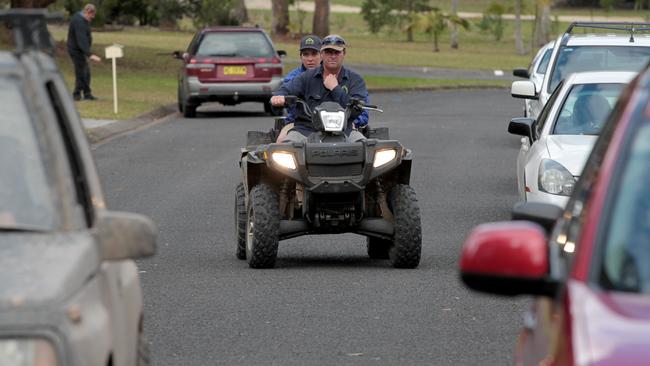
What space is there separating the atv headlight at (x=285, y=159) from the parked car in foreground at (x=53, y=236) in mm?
6241

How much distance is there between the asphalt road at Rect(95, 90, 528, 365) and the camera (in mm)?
9766

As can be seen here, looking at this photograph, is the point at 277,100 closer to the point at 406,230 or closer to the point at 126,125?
the point at 406,230

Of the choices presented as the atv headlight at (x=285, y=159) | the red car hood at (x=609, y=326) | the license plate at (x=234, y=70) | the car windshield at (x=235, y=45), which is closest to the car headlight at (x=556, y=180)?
the atv headlight at (x=285, y=159)

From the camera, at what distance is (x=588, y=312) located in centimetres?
460

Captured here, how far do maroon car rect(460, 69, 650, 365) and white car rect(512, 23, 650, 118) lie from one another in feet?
49.8

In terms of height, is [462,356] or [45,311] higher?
[45,311]

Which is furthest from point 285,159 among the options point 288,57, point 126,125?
point 288,57

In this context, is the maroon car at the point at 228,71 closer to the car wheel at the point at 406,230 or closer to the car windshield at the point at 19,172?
the car wheel at the point at 406,230

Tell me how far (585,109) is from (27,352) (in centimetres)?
1046

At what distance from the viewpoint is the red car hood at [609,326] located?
14.3ft

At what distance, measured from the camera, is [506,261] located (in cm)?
488

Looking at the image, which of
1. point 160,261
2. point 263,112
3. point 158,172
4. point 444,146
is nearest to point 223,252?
point 160,261

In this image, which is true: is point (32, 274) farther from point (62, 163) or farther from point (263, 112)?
point (263, 112)

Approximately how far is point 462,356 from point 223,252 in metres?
5.10
